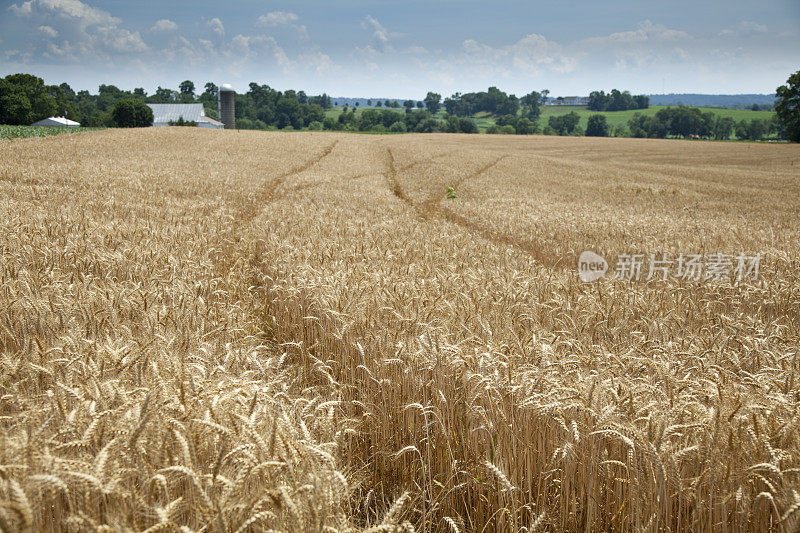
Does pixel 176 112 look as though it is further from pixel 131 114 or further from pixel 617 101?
pixel 617 101

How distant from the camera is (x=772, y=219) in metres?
18.9

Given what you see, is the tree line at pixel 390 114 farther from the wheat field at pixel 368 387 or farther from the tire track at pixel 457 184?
the wheat field at pixel 368 387

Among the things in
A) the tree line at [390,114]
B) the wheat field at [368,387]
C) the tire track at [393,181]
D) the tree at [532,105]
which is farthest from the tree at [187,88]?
the wheat field at [368,387]

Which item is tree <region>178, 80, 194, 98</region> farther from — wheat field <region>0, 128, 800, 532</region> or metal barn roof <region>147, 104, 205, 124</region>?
wheat field <region>0, 128, 800, 532</region>

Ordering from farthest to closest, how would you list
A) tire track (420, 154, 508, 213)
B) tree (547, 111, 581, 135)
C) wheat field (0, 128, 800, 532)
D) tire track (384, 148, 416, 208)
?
tree (547, 111, 581, 135), tire track (384, 148, 416, 208), tire track (420, 154, 508, 213), wheat field (0, 128, 800, 532)

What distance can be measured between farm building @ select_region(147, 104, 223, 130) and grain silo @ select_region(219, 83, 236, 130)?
1954 cm

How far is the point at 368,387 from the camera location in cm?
388

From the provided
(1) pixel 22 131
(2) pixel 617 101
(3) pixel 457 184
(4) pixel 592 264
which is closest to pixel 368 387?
(4) pixel 592 264

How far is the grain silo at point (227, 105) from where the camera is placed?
89.1m

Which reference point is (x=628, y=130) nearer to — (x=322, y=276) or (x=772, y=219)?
(x=772, y=219)

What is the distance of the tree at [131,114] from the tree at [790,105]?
110 m

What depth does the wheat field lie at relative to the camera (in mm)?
1843

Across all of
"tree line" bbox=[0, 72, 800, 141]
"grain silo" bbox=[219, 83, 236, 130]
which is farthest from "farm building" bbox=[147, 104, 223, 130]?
"grain silo" bbox=[219, 83, 236, 130]

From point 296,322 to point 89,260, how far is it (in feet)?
8.28
